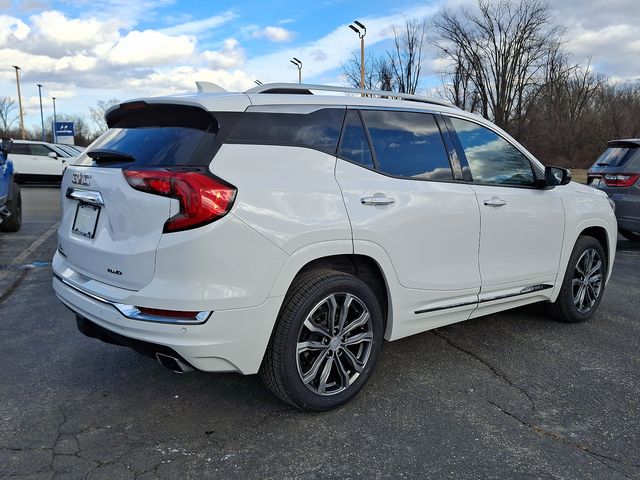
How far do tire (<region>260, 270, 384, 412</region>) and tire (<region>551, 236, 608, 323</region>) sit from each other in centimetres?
223

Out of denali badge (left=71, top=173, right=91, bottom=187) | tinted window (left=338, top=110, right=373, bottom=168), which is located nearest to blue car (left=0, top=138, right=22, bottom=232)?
denali badge (left=71, top=173, right=91, bottom=187)

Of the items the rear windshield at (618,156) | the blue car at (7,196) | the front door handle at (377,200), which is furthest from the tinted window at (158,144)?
the rear windshield at (618,156)

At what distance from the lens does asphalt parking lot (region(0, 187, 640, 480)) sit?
105 inches

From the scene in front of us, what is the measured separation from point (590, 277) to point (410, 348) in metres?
1.96

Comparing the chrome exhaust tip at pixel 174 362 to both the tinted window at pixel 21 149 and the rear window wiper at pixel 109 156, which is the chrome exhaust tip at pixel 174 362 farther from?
the tinted window at pixel 21 149

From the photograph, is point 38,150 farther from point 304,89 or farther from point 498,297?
point 498,297

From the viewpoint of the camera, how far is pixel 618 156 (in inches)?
343

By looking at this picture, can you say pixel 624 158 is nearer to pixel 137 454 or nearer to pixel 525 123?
pixel 137 454

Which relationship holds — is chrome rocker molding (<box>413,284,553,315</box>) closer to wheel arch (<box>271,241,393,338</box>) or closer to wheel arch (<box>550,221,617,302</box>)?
wheel arch (<box>550,221,617,302</box>)

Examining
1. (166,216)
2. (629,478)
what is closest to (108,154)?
(166,216)

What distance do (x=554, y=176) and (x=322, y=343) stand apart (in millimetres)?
2432

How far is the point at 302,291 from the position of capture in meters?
2.92

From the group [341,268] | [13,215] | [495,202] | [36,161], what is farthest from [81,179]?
[36,161]

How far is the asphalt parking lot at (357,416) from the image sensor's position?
8.71 feet
